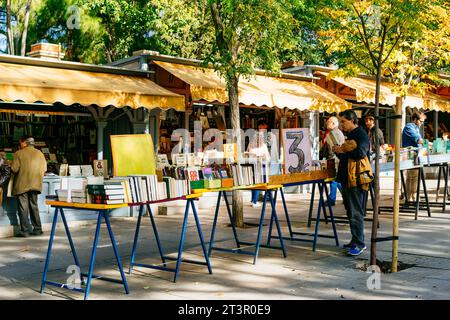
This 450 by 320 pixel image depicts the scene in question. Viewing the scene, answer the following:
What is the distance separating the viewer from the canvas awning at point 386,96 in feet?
54.8

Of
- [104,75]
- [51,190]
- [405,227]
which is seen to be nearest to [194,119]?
[104,75]

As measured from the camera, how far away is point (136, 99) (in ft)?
38.9

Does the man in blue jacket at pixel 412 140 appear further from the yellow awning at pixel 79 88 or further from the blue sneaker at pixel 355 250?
the blue sneaker at pixel 355 250

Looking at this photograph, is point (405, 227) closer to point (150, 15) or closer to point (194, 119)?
point (194, 119)

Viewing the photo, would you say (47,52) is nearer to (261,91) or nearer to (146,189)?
(261,91)


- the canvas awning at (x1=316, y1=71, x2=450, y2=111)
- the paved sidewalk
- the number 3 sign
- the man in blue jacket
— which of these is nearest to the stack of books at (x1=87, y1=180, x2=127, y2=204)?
the paved sidewalk

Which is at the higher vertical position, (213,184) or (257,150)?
(257,150)

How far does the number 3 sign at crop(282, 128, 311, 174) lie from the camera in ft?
26.6

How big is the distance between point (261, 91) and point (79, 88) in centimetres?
456

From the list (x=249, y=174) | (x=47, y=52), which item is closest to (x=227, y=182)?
(x=249, y=174)

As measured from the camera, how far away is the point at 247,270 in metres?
7.03

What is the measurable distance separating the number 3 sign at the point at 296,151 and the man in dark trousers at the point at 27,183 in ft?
15.0

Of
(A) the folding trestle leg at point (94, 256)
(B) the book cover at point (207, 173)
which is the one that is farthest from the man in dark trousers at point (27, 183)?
(B) the book cover at point (207, 173)
